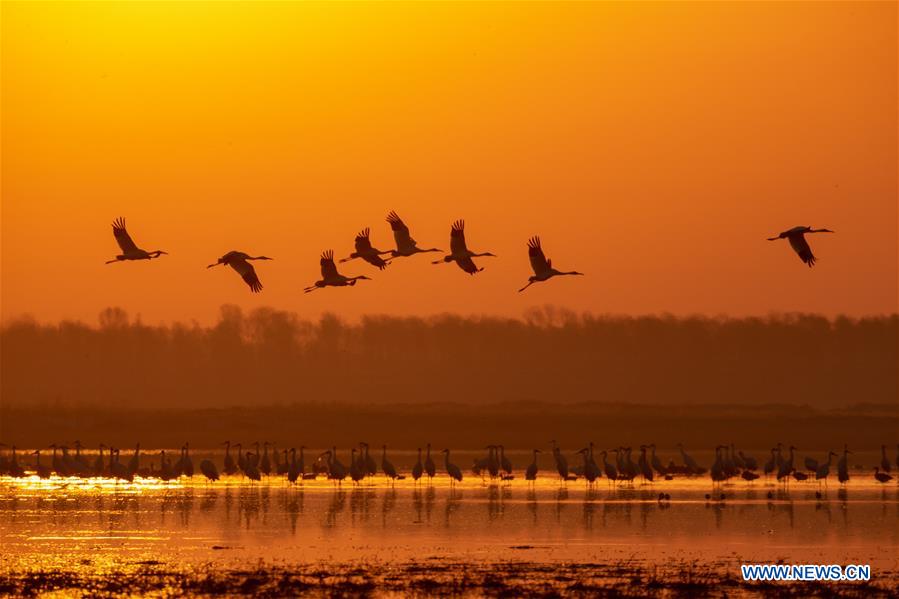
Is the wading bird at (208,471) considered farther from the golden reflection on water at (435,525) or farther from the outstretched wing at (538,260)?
the outstretched wing at (538,260)

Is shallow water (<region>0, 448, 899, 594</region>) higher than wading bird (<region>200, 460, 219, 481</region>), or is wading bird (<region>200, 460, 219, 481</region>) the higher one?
wading bird (<region>200, 460, 219, 481</region>)

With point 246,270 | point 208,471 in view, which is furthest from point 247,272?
point 208,471

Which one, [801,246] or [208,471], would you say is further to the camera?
[208,471]

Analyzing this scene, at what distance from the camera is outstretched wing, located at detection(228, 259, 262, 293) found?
3519cm

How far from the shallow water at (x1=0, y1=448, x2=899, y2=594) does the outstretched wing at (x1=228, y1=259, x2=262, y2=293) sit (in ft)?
16.7

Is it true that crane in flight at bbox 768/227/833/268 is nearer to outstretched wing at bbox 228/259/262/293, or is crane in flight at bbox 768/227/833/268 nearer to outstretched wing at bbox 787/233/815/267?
outstretched wing at bbox 787/233/815/267

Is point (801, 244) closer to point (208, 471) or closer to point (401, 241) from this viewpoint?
point (401, 241)

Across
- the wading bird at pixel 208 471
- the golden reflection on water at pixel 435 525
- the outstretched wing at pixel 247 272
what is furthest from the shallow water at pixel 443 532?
the outstretched wing at pixel 247 272

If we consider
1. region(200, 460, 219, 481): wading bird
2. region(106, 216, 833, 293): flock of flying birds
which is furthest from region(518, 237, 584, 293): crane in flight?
region(200, 460, 219, 481): wading bird

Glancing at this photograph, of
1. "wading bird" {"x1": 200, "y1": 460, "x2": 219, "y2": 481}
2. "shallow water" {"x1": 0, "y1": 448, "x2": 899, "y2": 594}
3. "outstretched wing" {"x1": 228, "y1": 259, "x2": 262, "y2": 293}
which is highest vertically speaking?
"outstretched wing" {"x1": 228, "y1": 259, "x2": 262, "y2": 293}

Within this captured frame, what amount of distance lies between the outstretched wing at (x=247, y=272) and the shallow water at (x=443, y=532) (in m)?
5.08

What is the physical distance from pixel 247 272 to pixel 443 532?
6795 millimetres

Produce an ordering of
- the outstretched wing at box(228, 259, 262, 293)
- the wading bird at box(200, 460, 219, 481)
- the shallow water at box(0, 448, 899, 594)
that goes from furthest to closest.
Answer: the wading bird at box(200, 460, 219, 481) → the outstretched wing at box(228, 259, 262, 293) → the shallow water at box(0, 448, 899, 594)

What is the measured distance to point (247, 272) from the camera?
35.3 meters
